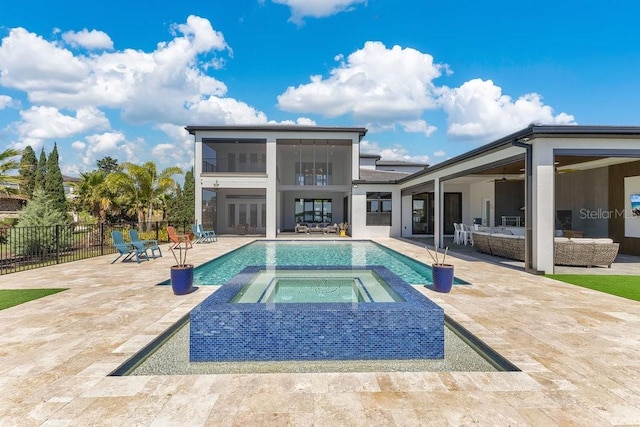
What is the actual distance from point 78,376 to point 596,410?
4713mm

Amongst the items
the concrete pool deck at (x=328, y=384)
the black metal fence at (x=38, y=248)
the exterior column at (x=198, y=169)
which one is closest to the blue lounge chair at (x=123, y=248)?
the black metal fence at (x=38, y=248)

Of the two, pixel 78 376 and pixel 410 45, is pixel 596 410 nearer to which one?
pixel 78 376

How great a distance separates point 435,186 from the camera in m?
14.7

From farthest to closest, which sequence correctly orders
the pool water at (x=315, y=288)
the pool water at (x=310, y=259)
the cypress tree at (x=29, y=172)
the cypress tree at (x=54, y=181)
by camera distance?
the cypress tree at (x=29, y=172) < the cypress tree at (x=54, y=181) < the pool water at (x=310, y=259) < the pool water at (x=315, y=288)

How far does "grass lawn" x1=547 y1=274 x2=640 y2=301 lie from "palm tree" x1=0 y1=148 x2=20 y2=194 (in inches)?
666

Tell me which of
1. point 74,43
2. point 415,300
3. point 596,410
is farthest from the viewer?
point 74,43

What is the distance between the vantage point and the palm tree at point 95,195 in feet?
68.7

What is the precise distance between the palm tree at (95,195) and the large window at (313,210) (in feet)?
43.4

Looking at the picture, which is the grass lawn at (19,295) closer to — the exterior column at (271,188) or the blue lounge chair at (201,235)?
the blue lounge chair at (201,235)

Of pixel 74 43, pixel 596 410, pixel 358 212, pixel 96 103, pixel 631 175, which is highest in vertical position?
pixel 74 43

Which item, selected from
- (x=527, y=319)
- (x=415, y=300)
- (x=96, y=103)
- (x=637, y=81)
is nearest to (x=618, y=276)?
(x=527, y=319)

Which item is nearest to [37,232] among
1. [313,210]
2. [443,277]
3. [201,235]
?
[201,235]

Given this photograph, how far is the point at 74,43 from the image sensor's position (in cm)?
1514

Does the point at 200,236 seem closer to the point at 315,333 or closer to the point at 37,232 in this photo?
the point at 37,232
